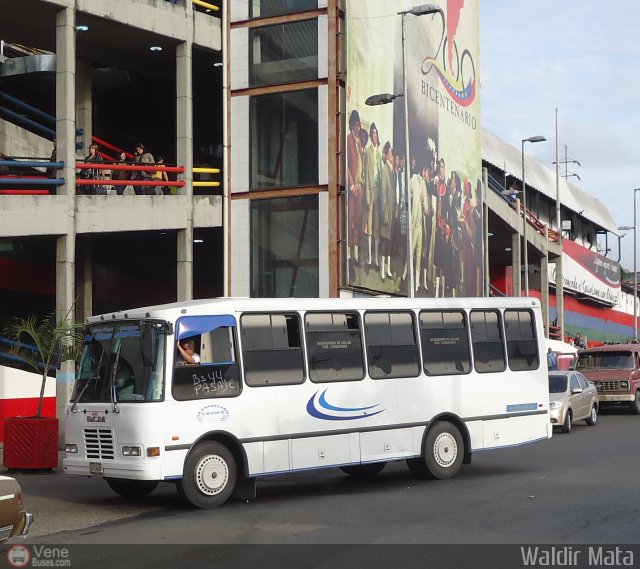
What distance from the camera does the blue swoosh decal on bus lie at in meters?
15.5

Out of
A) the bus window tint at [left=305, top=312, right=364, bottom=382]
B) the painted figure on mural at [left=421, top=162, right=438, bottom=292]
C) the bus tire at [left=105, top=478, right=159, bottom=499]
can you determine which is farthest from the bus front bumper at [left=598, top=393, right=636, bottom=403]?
the bus tire at [left=105, top=478, right=159, bottom=499]

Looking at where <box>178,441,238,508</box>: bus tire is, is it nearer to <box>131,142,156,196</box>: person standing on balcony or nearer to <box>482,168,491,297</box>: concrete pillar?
<box>131,142,156,196</box>: person standing on balcony

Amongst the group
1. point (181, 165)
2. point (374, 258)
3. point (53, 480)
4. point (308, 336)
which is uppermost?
point (181, 165)

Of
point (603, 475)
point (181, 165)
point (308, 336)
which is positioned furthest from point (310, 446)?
point (181, 165)

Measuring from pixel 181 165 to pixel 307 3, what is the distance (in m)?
7.11

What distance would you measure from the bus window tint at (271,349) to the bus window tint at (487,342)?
12.3 feet

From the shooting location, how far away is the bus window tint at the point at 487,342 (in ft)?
58.9

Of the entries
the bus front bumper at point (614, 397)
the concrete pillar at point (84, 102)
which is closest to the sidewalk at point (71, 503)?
the concrete pillar at point (84, 102)

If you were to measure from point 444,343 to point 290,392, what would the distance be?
338 cm

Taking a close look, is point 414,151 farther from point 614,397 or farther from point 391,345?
point 391,345

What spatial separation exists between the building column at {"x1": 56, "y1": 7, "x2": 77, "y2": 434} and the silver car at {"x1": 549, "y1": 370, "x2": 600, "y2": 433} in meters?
12.3
